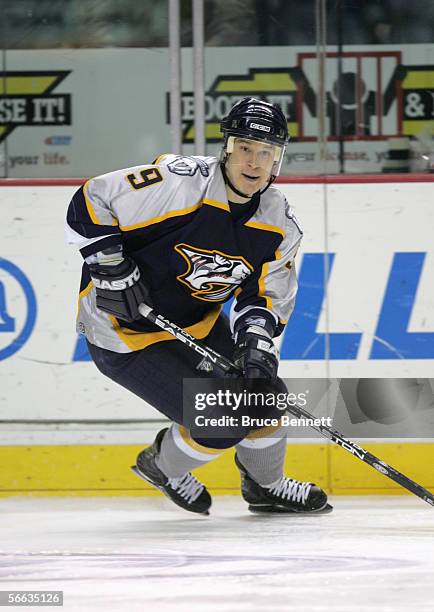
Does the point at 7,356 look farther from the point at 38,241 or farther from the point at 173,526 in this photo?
the point at 173,526

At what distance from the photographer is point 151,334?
316 cm

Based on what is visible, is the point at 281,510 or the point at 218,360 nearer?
the point at 218,360

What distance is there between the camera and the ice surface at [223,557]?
2.02 metres

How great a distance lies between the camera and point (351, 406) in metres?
3.83

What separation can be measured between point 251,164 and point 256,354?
473 millimetres

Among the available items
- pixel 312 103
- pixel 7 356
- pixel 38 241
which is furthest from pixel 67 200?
pixel 312 103

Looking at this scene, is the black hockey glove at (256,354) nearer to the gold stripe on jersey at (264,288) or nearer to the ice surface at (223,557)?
the gold stripe on jersey at (264,288)

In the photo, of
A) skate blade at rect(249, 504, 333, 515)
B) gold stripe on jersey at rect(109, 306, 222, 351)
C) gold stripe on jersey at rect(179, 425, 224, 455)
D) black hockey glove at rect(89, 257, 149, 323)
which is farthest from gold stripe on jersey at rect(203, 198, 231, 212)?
skate blade at rect(249, 504, 333, 515)

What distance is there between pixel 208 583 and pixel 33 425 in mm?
1798

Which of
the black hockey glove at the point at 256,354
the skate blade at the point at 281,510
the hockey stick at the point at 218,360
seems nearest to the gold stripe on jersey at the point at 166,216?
the hockey stick at the point at 218,360

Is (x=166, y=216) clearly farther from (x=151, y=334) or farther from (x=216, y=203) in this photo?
(x=151, y=334)

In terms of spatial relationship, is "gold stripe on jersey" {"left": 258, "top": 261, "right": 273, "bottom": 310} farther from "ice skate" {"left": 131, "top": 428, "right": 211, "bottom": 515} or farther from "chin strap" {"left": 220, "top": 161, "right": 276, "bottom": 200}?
"ice skate" {"left": 131, "top": 428, "right": 211, "bottom": 515}

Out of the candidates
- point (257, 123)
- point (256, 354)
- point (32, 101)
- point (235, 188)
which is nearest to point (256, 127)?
point (257, 123)

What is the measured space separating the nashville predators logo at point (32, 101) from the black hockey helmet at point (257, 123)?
3.87 feet
